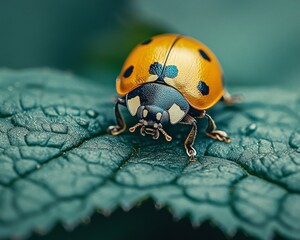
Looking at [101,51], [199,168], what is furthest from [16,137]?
[101,51]

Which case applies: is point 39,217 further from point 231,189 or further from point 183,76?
point 183,76

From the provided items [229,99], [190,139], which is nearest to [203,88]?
[190,139]

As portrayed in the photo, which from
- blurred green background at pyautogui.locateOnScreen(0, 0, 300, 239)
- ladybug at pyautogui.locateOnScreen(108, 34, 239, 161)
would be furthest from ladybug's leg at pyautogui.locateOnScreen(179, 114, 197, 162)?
blurred green background at pyautogui.locateOnScreen(0, 0, 300, 239)

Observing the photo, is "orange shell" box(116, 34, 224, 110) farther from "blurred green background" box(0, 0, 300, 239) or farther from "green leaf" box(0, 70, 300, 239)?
"blurred green background" box(0, 0, 300, 239)

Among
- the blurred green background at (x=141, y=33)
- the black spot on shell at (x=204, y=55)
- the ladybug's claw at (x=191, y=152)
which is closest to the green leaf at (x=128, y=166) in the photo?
the ladybug's claw at (x=191, y=152)

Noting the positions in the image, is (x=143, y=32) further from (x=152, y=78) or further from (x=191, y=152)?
(x=191, y=152)
